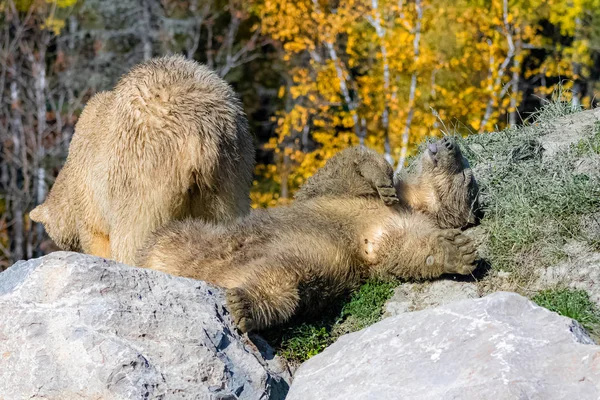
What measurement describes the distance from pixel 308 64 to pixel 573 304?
67.3ft

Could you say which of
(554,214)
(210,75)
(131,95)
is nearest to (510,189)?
(554,214)

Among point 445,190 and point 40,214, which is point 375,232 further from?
point 40,214

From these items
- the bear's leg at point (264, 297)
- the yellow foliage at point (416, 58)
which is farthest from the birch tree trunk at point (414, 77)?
the bear's leg at point (264, 297)

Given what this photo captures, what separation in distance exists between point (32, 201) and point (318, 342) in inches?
772

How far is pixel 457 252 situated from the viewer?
4773 mm

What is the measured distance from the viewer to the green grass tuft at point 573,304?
14.4 ft

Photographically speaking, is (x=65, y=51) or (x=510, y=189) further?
(x=65, y=51)

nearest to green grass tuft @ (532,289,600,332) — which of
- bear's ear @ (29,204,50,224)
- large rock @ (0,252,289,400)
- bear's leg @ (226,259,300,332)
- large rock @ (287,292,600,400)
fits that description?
large rock @ (287,292,600,400)

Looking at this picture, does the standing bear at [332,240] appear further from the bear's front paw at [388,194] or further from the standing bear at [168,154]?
the standing bear at [168,154]

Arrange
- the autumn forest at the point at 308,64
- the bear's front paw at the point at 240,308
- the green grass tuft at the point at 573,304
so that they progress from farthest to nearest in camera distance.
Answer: the autumn forest at the point at 308,64 → the green grass tuft at the point at 573,304 → the bear's front paw at the point at 240,308

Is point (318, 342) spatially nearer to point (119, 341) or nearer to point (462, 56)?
point (119, 341)

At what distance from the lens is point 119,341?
13.1 ft

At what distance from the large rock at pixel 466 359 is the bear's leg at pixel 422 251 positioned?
0.68m

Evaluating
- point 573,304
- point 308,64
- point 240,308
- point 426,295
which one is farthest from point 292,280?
point 308,64
